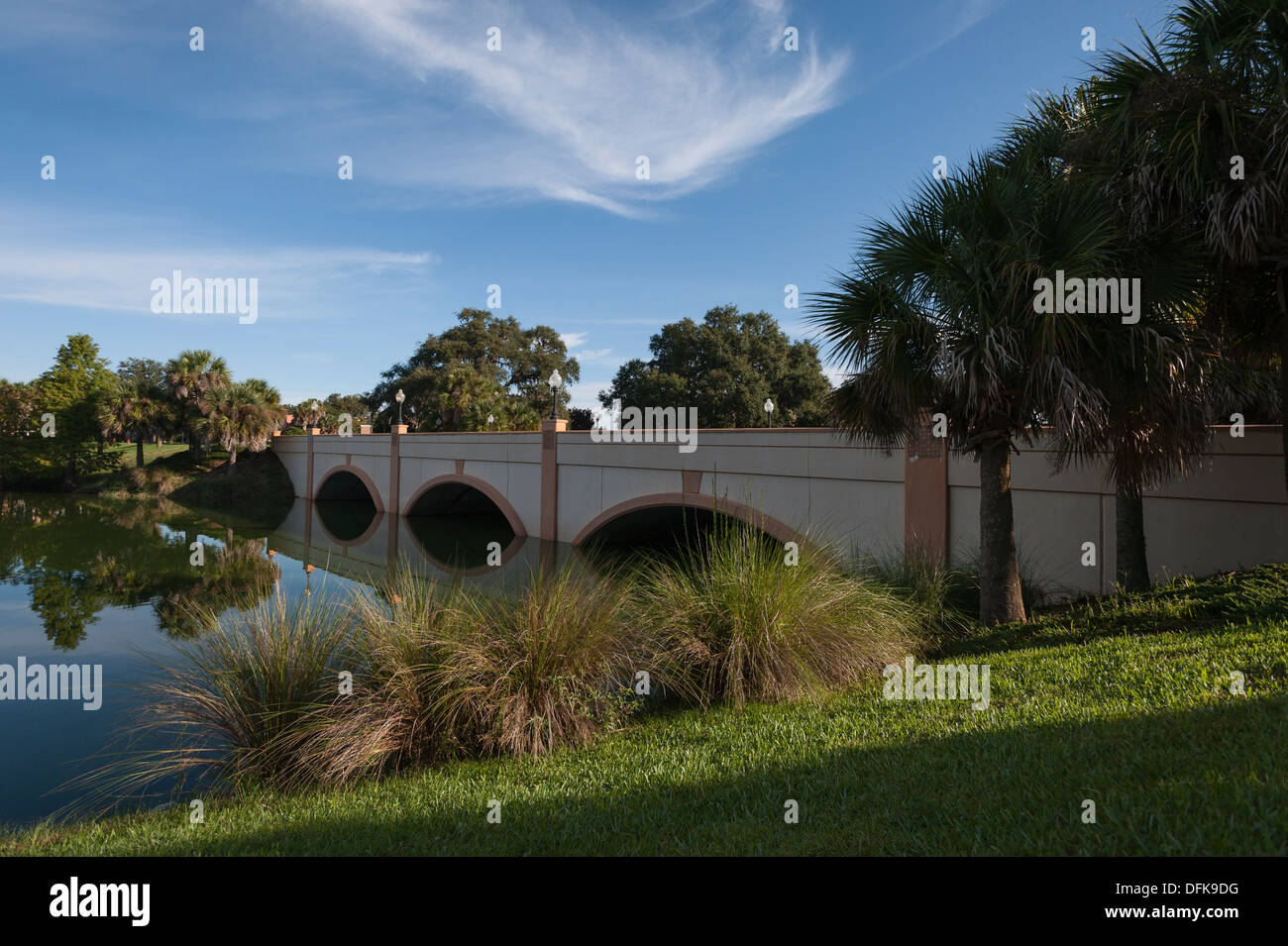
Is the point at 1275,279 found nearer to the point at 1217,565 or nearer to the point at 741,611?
the point at 1217,565

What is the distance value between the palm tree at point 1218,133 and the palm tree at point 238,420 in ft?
160

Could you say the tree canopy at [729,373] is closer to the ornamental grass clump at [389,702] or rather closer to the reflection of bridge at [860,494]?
the reflection of bridge at [860,494]

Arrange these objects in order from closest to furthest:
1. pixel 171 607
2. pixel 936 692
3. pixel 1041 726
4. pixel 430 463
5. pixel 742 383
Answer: pixel 1041 726
pixel 936 692
pixel 171 607
pixel 430 463
pixel 742 383

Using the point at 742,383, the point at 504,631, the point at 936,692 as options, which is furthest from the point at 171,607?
the point at 742,383

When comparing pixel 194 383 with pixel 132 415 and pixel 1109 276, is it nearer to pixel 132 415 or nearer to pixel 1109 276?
pixel 132 415

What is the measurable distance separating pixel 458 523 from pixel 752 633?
3024 cm

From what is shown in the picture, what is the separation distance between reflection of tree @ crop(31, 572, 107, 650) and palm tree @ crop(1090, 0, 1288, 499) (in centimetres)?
1758

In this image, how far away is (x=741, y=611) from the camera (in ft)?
23.2

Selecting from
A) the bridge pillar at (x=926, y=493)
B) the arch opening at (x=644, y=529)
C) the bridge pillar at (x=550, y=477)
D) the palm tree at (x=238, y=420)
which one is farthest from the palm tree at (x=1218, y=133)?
the palm tree at (x=238, y=420)

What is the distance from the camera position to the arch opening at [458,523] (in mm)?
27953

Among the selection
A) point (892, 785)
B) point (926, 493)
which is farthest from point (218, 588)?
point (892, 785)

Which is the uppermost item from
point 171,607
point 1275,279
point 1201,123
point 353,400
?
point 353,400
